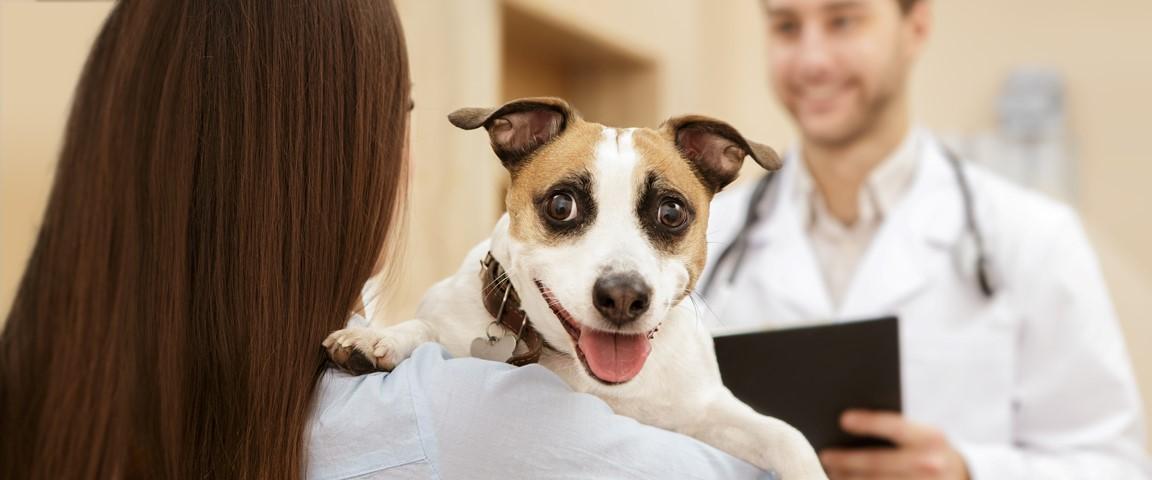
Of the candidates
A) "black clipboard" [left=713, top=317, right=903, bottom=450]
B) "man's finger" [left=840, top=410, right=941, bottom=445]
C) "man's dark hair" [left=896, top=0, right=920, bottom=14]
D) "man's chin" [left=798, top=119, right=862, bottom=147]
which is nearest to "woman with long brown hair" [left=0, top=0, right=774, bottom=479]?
"black clipboard" [left=713, top=317, right=903, bottom=450]


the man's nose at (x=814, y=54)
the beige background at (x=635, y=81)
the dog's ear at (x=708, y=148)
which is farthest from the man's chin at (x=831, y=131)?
the dog's ear at (x=708, y=148)

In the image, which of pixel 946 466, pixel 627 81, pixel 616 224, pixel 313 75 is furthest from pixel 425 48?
pixel 946 466

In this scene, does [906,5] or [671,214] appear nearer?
[671,214]

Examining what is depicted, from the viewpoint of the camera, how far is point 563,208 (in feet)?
3.12

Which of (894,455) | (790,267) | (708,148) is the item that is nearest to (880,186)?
(790,267)

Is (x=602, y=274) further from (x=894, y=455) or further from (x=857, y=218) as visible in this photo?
(x=857, y=218)

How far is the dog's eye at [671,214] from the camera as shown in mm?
969

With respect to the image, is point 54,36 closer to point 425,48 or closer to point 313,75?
point 425,48

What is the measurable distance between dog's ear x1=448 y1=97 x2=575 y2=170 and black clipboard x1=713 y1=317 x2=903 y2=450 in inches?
15.0

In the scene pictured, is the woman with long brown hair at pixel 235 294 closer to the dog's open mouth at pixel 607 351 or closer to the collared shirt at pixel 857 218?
the dog's open mouth at pixel 607 351

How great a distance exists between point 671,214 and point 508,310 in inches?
8.3

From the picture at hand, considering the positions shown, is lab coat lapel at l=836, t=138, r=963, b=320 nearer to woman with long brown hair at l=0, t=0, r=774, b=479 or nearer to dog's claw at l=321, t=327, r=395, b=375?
woman with long brown hair at l=0, t=0, r=774, b=479

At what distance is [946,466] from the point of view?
1.65m

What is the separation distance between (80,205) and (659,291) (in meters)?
0.58
